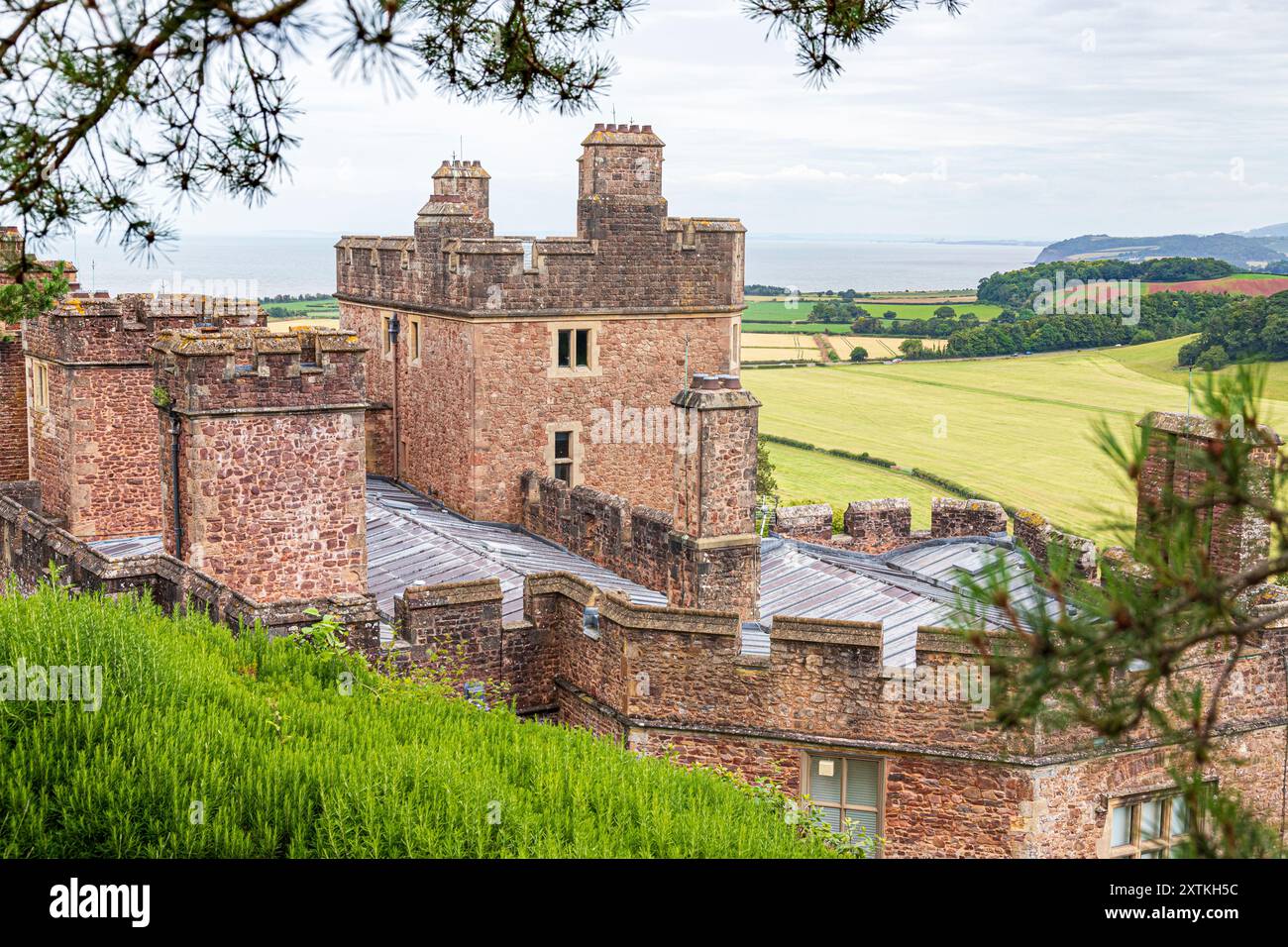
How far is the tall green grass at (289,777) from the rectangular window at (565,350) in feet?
39.9

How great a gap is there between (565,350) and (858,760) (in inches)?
424

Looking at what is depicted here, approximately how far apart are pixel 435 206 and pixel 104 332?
5874 millimetres

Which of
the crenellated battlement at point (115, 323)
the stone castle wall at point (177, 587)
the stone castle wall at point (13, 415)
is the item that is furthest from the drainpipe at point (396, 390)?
the stone castle wall at point (177, 587)

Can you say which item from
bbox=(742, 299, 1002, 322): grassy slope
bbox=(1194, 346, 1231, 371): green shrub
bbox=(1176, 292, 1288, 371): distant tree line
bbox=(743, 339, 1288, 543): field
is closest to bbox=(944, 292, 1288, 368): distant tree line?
bbox=(1176, 292, 1288, 371): distant tree line

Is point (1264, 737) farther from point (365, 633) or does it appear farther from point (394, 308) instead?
point (394, 308)

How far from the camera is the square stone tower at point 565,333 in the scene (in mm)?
23391

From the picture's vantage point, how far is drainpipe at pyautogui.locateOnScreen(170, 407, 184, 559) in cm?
1697

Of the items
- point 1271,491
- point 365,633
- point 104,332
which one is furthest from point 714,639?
point 104,332

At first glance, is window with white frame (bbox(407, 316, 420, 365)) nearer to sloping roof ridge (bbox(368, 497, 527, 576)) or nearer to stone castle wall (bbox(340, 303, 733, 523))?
stone castle wall (bbox(340, 303, 733, 523))

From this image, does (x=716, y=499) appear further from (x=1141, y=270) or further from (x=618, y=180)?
(x=1141, y=270)

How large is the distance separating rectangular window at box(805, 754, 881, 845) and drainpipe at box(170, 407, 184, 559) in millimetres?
7906

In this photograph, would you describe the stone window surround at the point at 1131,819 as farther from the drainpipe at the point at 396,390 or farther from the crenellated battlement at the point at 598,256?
the drainpipe at the point at 396,390

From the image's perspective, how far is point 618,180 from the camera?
2383 cm
